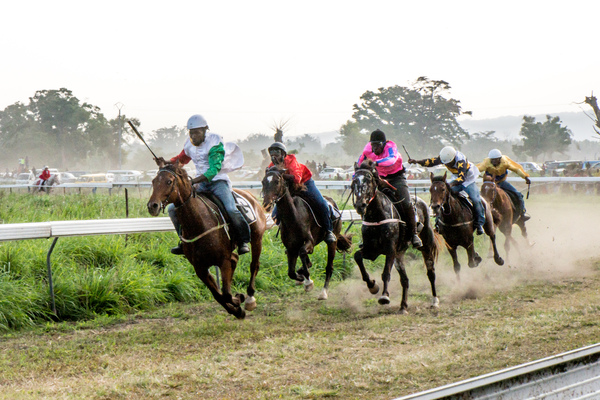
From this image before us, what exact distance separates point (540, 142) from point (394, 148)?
67.0m

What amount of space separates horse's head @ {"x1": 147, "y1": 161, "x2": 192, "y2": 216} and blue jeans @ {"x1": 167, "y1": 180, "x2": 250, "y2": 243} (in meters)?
0.60

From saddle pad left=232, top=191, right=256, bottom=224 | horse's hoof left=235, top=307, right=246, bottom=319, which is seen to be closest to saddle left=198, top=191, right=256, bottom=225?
saddle pad left=232, top=191, right=256, bottom=224

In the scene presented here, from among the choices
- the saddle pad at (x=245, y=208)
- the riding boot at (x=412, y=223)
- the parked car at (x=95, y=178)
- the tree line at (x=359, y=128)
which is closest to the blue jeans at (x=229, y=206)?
the saddle pad at (x=245, y=208)

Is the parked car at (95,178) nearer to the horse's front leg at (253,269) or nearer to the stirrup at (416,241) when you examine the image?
the horse's front leg at (253,269)

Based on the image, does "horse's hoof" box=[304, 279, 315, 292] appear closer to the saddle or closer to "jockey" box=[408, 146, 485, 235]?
the saddle

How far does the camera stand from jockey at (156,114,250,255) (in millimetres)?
8148

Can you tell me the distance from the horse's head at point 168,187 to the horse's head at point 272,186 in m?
1.50

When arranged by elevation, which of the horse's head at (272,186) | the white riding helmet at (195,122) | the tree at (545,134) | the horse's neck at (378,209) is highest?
the tree at (545,134)

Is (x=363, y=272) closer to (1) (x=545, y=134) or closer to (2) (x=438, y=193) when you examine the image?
(2) (x=438, y=193)

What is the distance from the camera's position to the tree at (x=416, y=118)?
7394cm

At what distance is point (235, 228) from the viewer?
8367mm

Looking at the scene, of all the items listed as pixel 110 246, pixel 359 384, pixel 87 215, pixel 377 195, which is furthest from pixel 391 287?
pixel 87 215

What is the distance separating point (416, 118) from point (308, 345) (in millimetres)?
69538

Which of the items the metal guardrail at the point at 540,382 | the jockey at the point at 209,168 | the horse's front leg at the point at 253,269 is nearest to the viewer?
the metal guardrail at the point at 540,382
